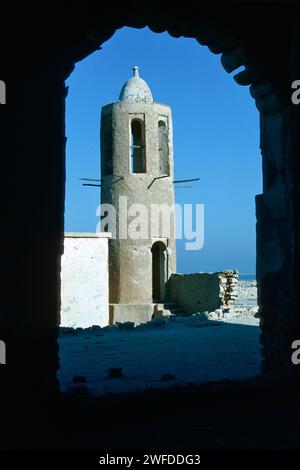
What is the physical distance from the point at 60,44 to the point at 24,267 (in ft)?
5.67

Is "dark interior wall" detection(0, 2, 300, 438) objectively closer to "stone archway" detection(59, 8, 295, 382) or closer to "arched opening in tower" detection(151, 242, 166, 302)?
"stone archway" detection(59, 8, 295, 382)

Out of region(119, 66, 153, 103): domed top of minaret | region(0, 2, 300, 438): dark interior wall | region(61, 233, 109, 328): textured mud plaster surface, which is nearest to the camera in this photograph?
region(0, 2, 300, 438): dark interior wall

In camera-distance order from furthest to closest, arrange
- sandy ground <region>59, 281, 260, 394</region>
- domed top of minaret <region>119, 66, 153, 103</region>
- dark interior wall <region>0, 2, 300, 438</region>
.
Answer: domed top of minaret <region>119, 66, 153, 103</region> < sandy ground <region>59, 281, 260, 394</region> < dark interior wall <region>0, 2, 300, 438</region>

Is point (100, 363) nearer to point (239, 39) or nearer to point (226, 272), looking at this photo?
point (239, 39)

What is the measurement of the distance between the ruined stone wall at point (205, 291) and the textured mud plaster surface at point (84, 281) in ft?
13.2

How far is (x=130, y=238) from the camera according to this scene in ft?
72.8

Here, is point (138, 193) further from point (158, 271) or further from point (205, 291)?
point (205, 291)

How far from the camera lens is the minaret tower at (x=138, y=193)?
2206 cm

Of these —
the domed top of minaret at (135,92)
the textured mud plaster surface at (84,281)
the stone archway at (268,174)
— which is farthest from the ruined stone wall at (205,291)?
the stone archway at (268,174)

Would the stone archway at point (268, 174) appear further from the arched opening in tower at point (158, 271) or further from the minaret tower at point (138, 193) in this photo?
the arched opening in tower at point (158, 271)

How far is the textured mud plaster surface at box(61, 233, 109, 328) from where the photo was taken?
52.3 ft

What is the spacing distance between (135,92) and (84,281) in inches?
394

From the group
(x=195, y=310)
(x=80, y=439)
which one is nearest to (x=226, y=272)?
(x=195, y=310)

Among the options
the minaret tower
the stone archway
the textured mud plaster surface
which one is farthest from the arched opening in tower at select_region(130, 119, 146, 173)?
the stone archway
